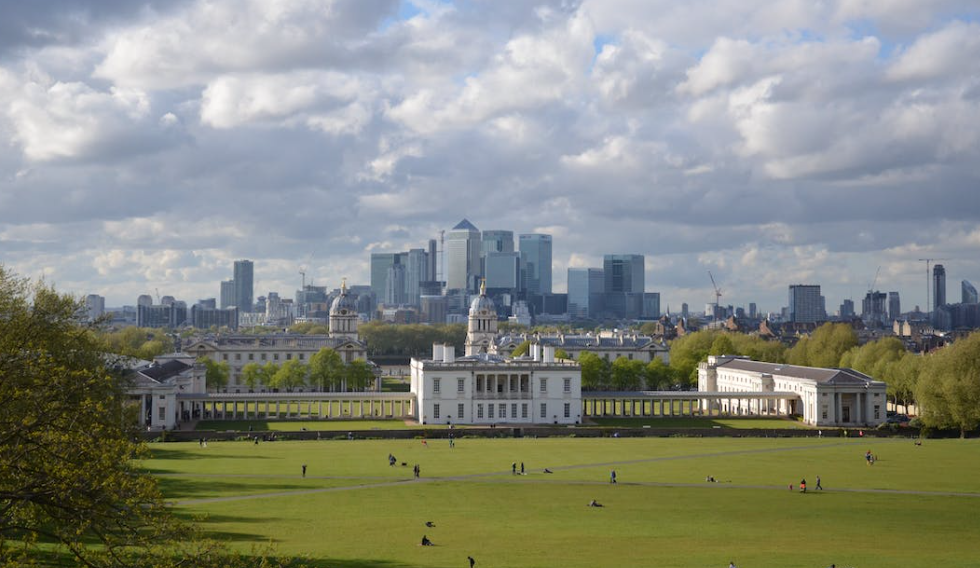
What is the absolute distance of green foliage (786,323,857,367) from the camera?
14162cm

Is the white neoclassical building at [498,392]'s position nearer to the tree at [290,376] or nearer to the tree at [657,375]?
the tree at [290,376]

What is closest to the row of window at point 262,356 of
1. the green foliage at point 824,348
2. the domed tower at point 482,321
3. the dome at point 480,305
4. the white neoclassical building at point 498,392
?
the domed tower at point 482,321

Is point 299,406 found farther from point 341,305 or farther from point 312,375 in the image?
point 341,305

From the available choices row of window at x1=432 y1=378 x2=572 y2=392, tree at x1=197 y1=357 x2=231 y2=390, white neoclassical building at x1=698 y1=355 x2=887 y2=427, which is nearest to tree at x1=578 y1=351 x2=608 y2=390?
white neoclassical building at x1=698 y1=355 x2=887 y2=427

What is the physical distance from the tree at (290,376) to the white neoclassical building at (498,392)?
26.2 m

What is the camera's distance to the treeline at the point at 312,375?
431 ft

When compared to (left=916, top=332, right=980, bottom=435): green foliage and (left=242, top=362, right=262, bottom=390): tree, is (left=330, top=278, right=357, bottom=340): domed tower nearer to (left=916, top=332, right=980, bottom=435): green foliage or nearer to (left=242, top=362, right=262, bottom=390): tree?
(left=242, top=362, right=262, bottom=390): tree

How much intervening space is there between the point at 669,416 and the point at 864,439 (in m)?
28.0

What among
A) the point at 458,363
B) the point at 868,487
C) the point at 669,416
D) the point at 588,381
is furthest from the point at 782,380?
the point at 868,487

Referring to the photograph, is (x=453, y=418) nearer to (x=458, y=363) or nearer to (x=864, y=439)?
(x=458, y=363)

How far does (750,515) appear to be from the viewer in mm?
50188

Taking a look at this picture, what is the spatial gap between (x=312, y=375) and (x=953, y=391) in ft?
237

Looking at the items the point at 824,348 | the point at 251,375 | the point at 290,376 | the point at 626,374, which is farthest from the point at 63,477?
the point at 824,348

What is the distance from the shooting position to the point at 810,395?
10744 cm
